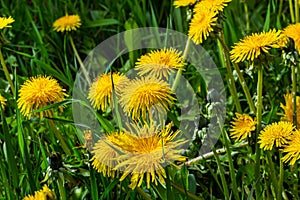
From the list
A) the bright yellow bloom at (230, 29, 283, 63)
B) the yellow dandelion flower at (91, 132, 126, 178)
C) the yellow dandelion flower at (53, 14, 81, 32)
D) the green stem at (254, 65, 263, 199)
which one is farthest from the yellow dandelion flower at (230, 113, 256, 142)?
the yellow dandelion flower at (53, 14, 81, 32)

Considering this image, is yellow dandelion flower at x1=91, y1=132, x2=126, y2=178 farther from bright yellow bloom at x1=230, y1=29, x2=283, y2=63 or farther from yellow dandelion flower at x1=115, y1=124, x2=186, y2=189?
bright yellow bloom at x1=230, y1=29, x2=283, y2=63

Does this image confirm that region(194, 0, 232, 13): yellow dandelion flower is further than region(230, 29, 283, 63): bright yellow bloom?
Yes

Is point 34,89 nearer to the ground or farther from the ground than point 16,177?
farther from the ground

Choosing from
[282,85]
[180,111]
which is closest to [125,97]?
[180,111]

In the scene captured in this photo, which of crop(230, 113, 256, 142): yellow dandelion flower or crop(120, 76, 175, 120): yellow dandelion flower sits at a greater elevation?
crop(120, 76, 175, 120): yellow dandelion flower

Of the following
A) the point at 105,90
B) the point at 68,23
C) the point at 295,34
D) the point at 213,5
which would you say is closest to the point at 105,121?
the point at 105,90

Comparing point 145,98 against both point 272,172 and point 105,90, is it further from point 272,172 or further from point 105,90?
point 272,172

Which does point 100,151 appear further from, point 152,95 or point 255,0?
point 255,0

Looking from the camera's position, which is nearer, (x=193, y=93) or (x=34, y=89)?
(x=34, y=89)
